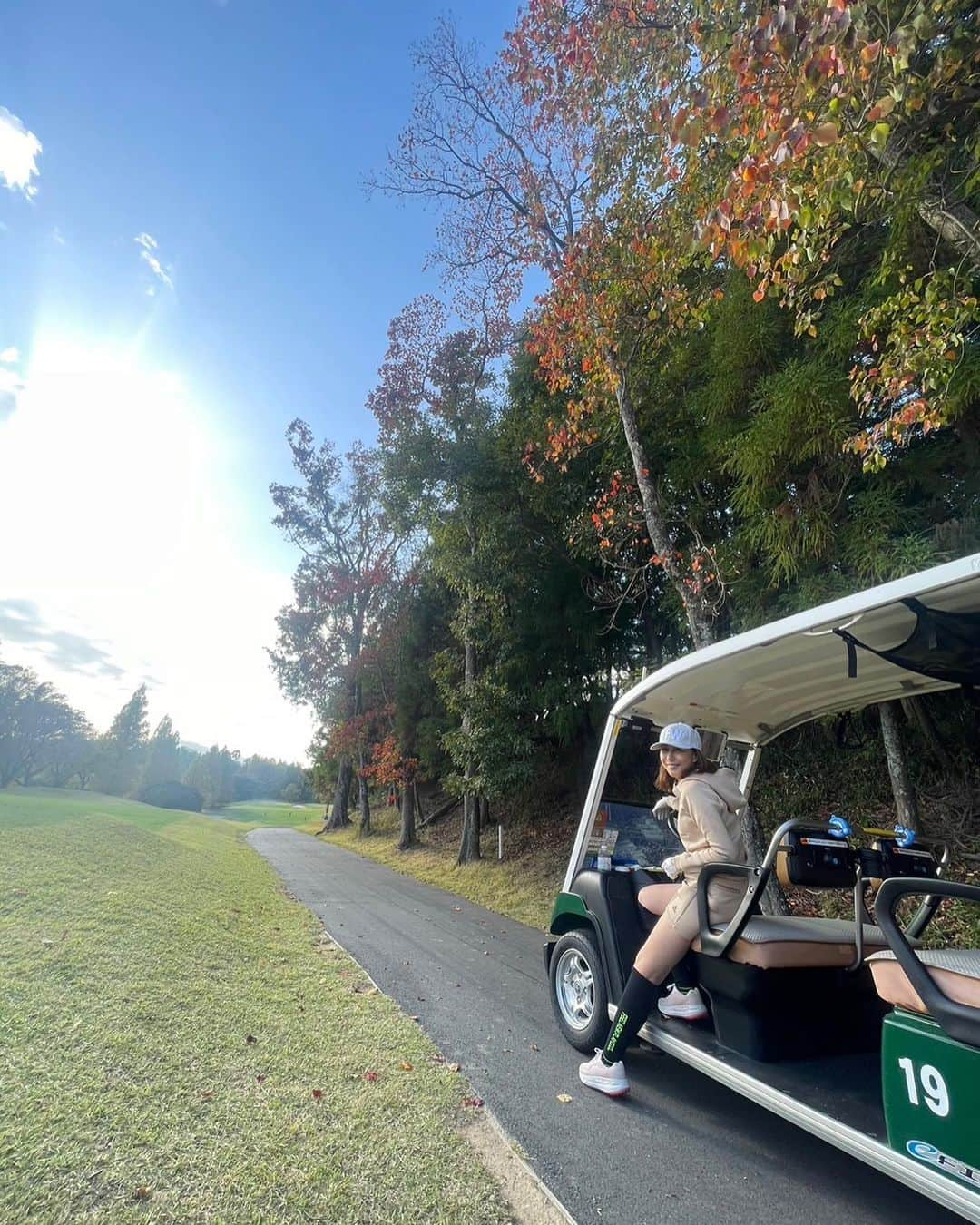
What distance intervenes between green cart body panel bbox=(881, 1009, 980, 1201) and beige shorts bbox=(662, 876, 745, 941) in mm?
916

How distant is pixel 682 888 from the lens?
3139 mm

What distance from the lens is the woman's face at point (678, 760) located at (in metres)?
3.31

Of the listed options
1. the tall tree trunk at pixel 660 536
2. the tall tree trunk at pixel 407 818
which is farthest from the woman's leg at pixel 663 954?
the tall tree trunk at pixel 407 818

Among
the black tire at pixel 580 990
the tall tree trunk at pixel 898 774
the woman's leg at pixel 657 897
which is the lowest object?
the black tire at pixel 580 990

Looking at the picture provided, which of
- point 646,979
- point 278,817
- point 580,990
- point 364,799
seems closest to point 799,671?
point 646,979

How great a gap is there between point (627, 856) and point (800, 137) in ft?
13.6

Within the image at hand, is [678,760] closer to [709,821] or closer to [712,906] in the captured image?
[709,821]

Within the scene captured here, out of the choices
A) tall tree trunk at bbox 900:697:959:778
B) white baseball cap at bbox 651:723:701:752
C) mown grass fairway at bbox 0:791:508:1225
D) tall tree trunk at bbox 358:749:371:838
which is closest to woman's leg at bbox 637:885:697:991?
white baseball cap at bbox 651:723:701:752

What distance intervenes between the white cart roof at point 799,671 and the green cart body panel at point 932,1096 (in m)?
1.40

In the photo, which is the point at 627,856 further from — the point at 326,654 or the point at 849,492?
the point at 326,654

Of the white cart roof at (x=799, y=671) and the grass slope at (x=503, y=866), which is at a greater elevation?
the white cart roof at (x=799, y=671)

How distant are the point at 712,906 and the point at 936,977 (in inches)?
42.7

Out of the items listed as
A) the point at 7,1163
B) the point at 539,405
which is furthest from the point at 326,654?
the point at 7,1163

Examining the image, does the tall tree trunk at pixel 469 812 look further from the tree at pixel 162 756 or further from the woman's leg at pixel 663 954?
the tree at pixel 162 756
